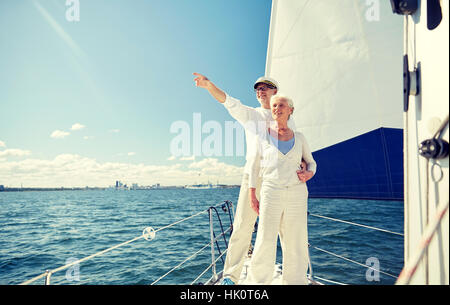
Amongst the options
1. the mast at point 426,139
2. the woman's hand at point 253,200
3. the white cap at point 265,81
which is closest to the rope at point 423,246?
the mast at point 426,139

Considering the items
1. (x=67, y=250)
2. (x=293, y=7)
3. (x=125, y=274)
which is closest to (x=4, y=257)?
(x=67, y=250)

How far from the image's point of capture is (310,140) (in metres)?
3.78

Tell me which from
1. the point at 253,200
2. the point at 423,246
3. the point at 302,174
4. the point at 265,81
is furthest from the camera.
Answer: the point at 265,81

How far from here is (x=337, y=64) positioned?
3551 millimetres

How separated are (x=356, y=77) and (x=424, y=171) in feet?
9.65

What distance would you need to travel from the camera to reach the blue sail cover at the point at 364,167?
3031 millimetres

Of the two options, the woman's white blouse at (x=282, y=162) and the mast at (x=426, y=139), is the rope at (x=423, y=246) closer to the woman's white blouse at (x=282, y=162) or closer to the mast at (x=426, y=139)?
the mast at (x=426, y=139)

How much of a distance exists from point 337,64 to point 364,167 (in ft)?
5.14

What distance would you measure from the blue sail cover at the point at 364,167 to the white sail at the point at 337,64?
0.13 meters

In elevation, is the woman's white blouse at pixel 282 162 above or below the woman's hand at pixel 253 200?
above

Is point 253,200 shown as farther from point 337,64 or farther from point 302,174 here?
point 337,64

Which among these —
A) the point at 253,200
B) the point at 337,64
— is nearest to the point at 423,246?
the point at 253,200

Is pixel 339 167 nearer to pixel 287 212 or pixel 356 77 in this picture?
pixel 356 77
